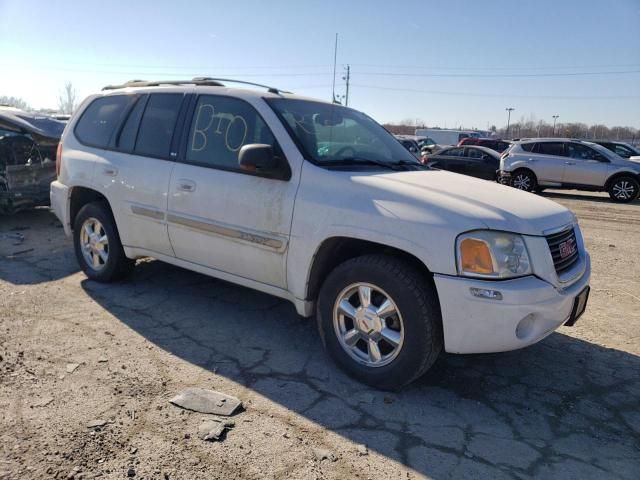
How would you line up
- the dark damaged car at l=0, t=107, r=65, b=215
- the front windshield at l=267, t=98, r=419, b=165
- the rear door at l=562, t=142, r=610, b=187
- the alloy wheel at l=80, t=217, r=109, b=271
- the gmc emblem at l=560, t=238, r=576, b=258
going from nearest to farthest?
the gmc emblem at l=560, t=238, r=576, b=258 → the front windshield at l=267, t=98, r=419, b=165 → the alloy wheel at l=80, t=217, r=109, b=271 → the dark damaged car at l=0, t=107, r=65, b=215 → the rear door at l=562, t=142, r=610, b=187

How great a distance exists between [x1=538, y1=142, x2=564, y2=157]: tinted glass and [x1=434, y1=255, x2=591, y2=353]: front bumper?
1374 centimetres

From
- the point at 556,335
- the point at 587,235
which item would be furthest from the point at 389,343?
the point at 587,235

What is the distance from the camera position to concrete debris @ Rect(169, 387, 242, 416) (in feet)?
9.58

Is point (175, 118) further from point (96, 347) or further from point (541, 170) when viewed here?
point (541, 170)

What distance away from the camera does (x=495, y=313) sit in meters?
2.81

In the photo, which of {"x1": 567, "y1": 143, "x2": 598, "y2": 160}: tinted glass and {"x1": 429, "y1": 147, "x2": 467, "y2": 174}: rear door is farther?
{"x1": 429, "y1": 147, "x2": 467, "y2": 174}: rear door

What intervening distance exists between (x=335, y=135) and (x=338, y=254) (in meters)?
1.00

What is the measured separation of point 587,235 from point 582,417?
6583 mm

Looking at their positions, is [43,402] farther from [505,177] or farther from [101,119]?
[505,177]

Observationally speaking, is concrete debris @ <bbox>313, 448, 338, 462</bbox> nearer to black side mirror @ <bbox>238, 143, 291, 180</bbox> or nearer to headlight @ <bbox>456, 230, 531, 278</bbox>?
headlight @ <bbox>456, 230, 531, 278</bbox>

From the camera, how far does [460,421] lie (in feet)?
9.66

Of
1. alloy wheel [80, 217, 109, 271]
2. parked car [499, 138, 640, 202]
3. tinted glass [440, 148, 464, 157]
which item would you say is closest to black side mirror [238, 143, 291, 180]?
alloy wheel [80, 217, 109, 271]

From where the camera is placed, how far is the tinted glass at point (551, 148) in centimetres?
1510

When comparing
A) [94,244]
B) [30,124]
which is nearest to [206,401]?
[94,244]
